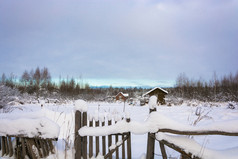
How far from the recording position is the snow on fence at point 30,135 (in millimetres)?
3256

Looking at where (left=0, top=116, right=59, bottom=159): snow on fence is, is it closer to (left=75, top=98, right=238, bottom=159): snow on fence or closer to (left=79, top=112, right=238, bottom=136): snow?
(left=75, top=98, right=238, bottom=159): snow on fence

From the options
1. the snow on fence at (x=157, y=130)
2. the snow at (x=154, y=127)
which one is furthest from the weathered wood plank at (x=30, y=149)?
the snow at (x=154, y=127)

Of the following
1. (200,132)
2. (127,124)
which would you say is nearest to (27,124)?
(127,124)

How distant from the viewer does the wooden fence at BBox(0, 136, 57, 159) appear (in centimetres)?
336

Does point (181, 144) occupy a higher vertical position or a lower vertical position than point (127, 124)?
lower

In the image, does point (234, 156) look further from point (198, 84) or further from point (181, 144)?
point (198, 84)

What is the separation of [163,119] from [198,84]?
38.0 metres

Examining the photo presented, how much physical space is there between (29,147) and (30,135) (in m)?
0.33

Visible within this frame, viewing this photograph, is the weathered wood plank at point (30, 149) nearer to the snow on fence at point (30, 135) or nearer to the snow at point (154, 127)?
the snow on fence at point (30, 135)

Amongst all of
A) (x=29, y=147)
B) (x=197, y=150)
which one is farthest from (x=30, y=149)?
(x=197, y=150)

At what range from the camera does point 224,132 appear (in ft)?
8.20

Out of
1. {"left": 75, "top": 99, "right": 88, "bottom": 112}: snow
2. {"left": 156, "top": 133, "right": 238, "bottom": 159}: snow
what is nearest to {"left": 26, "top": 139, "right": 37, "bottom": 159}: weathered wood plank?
{"left": 75, "top": 99, "right": 88, "bottom": 112}: snow

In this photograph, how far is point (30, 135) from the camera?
10.8 feet

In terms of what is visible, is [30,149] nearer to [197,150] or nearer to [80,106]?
[80,106]
